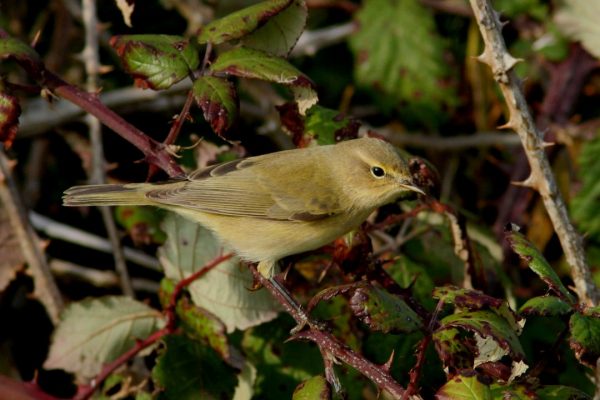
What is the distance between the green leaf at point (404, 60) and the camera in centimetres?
464

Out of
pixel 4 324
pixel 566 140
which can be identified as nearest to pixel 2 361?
pixel 4 324

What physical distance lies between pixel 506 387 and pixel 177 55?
1427mm

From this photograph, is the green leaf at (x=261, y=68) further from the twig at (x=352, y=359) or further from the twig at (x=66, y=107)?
the twig at (x=66, y=107)

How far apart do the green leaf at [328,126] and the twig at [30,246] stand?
4.91 ft

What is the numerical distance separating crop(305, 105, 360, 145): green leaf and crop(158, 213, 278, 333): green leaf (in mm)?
635

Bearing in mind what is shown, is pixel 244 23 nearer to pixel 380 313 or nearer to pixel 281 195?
pixel 281 195

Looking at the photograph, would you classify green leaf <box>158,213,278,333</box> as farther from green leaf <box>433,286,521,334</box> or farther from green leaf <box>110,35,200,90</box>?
green leaf <box>433,286,521,334</box>

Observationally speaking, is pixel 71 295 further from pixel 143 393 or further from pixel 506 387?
pixel 506 387

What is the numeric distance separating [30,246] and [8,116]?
140cm

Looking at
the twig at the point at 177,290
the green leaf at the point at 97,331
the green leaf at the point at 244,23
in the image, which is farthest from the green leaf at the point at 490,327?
the green leaf at the point at 97,331

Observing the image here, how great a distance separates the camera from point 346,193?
131 inches

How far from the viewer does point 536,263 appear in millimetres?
2244

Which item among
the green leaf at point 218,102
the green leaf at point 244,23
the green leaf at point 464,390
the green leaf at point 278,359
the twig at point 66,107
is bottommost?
the green leaf at point 278,359

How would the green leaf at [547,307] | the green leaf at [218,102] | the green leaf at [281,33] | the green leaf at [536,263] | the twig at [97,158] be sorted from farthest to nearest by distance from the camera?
the twig at [97,158], the green leaf at [281,33], the green leaf at [218,102], the green leaf at [536,263], the green leaf at [547,307]
